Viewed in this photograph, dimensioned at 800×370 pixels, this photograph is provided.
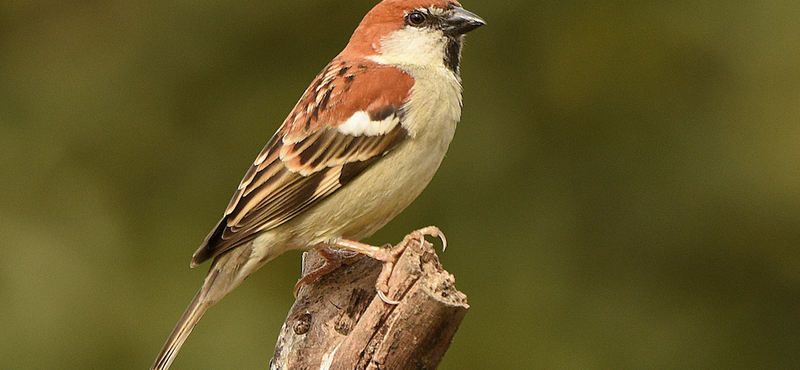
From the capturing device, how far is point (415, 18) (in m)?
3.49

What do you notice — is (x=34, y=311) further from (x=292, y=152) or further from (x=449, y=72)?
(x=449, y=72)

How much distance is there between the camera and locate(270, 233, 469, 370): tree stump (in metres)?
2.62

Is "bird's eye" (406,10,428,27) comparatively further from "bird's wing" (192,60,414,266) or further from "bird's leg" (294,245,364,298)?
"bird's leg" (294,245,364,298)

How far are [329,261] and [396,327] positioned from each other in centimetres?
68

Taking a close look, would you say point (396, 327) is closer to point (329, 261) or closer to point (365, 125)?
point (329, 261)

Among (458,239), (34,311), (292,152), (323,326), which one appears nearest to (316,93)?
(292,152)

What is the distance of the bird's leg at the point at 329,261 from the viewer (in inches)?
126

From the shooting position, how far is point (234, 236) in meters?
3.08

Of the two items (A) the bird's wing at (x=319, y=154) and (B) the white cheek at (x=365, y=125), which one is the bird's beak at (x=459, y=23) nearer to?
(A) the bird's wing at (x=319, y=154)

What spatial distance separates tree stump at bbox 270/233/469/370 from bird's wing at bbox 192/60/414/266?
0.37 meters

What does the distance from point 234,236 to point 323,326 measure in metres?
0.42

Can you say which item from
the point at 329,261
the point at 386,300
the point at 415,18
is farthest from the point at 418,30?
the point at 386,300

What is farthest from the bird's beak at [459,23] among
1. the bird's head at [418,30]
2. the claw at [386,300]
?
the claw at [386,300]

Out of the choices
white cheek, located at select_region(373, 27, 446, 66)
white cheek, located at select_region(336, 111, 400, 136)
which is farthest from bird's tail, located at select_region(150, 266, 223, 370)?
white cheek, located at select_region(373, 27, 446, 66)
